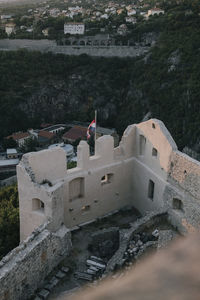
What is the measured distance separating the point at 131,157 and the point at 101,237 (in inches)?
205

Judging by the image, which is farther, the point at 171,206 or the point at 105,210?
the point at 105,210

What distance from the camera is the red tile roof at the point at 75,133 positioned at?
7044 centimetres

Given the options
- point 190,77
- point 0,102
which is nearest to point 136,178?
point 190,77

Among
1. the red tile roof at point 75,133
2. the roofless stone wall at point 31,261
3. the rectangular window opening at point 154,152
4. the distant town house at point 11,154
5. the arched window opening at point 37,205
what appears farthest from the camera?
the red tile roof at point 75,133

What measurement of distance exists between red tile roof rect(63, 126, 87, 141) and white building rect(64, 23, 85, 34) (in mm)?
47923

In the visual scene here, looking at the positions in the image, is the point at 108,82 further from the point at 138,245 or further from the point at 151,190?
the point at 138,245

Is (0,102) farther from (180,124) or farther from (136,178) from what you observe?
(136,178)

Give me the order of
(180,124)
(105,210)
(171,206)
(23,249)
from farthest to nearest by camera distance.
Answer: (180,124) < (105,210) < (171,206) < (23,249)

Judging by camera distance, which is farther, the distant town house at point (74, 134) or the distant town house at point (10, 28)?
the distant town house at point (10, 28)

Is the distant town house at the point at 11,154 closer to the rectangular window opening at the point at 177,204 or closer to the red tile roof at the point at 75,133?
the red tile roof at the point at 75,133

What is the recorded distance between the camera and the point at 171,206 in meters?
18.2

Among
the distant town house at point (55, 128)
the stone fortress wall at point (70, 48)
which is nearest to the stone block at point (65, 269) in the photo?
the distant town house at point (55, 128)

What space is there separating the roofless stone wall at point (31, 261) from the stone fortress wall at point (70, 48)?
7805 cm

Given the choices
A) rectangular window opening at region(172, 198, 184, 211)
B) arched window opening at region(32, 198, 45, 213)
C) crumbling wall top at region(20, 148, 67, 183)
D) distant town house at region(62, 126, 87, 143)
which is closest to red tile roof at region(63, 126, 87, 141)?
distant town house at region(62, 126, 87, 143)
